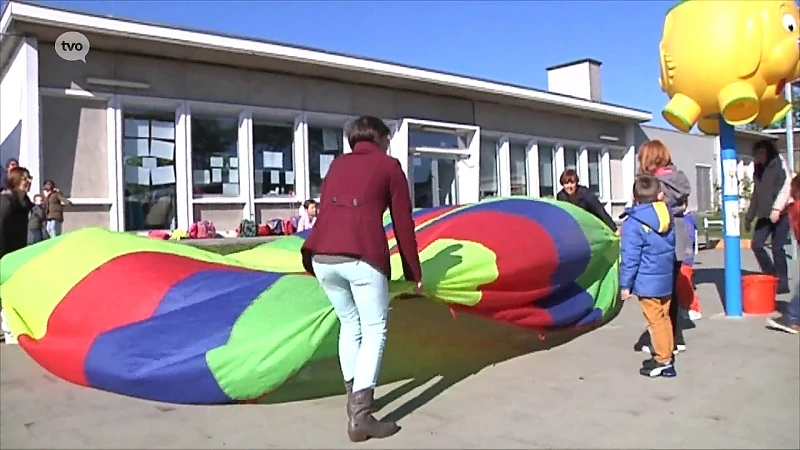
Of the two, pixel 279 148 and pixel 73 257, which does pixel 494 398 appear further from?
pixel 279 148

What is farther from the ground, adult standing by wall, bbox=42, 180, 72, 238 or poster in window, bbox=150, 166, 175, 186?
poster in window, bbox=150, 166, 175, 186

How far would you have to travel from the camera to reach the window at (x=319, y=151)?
15.1 meters

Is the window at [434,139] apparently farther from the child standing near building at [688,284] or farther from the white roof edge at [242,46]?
the child standing near building at [688,284]

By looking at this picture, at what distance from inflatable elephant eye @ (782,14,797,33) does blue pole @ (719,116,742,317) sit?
1.11 meters

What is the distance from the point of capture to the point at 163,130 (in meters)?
12.9

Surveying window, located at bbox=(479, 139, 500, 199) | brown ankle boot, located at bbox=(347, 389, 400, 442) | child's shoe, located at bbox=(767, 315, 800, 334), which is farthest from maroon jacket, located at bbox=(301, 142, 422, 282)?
window, located at bbox=(479, 139, 500, 199)

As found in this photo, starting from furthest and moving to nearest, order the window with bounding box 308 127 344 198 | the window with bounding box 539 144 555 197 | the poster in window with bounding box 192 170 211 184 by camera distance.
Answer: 1. the window with bounding box 539 144 555 197
2. the window with bounding box 308 127 344 198
3. the poster in window with bounding box 192 170 211 184

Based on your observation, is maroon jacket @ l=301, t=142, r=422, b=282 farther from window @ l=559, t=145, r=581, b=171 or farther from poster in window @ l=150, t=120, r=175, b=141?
window @ l=559, t=145, r=581, b=171

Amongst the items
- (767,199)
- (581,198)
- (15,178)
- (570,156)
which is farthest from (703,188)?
(15,178)

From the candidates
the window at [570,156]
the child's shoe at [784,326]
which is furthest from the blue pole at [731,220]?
the window at [570,156]

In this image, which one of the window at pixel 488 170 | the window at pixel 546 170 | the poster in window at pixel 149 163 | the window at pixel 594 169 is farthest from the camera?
the window at pixel 594 169

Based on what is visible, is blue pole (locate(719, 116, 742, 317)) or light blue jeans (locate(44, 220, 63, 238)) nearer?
blue pole (locate(719, 116, 742, 317))

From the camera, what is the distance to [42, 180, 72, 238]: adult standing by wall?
433 inches

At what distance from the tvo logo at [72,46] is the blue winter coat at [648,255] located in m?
9.16
